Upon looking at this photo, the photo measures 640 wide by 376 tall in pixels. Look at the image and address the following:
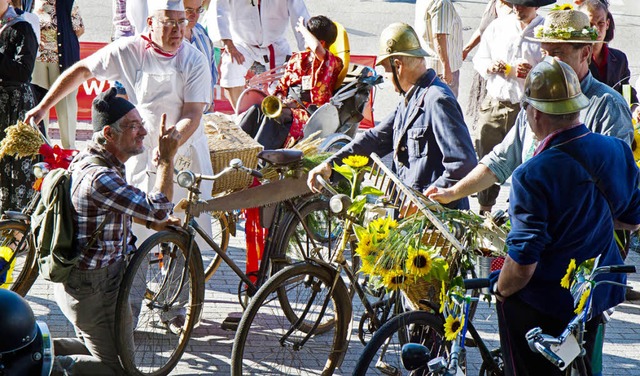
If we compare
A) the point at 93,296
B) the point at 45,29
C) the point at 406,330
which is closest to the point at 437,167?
the point at 406,330

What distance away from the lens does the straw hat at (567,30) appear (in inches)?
241

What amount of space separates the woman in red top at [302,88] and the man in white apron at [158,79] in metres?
2.12

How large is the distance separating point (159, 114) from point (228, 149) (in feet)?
1.84

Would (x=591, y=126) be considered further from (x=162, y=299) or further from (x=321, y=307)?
(x=162, y=299)

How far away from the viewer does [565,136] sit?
468cm

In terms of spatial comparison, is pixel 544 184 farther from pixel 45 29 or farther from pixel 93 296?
pixel 45 29

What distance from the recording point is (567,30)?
6.12 meters

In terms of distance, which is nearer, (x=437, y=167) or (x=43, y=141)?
(x=437, y=167)

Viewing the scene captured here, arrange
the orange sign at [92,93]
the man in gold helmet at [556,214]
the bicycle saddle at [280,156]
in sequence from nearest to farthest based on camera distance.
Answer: the man in gold helmet at [556,214]
the bicycle saddle at [280,156]
the orange sign at [92,93]

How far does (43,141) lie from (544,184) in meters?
3.55

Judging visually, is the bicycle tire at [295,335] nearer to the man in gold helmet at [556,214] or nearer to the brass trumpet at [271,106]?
the man in gold helmet at [556,214]

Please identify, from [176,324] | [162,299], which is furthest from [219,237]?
[162,299]

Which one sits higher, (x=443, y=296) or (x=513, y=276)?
(x=513, y=276)

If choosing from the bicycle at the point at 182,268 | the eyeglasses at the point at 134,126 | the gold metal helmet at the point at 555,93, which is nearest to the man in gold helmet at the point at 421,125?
the bicycle at the point at 182,268
